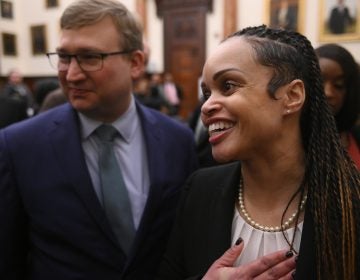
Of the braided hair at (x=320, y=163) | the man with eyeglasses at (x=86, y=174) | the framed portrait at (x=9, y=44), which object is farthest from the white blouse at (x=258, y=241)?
the framed portrait at (x=9, y=44)

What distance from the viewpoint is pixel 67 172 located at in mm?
1777

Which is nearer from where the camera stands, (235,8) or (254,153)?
(254,153)

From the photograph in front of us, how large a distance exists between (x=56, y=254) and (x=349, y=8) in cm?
1060

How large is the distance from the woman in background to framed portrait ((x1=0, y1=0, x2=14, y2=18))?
15455 millimetres

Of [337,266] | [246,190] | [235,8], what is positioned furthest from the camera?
[235,8]

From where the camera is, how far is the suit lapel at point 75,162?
1742 millimetres

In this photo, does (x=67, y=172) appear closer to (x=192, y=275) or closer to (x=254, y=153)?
(x=192, y=275)

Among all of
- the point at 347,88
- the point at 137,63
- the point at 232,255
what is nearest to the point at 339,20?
the point at 347,88

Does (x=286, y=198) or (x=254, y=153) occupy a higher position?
(x=254, y=153)

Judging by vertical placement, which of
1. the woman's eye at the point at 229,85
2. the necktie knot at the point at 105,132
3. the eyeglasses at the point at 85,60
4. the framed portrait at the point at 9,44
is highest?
the eyeglasses at the point at 85,60

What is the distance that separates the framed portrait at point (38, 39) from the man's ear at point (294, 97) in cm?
1548

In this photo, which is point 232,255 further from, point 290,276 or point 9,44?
point 9,44

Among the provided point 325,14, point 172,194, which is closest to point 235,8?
point 325,14

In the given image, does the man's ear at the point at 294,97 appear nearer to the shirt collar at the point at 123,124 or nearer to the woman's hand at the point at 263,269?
the woman's hand at the point at 263,269
